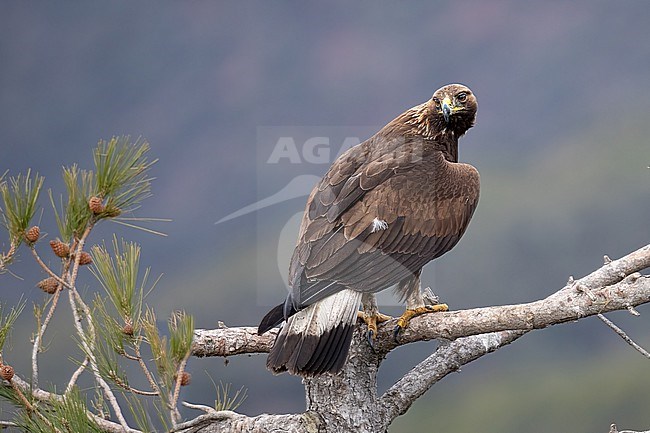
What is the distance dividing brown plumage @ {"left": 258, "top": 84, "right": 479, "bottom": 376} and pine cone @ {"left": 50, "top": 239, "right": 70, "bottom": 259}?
592 millimetres

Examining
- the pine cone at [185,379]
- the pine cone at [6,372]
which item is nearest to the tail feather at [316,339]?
the pine cone at [185,379]

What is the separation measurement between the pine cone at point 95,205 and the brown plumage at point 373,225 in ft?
1.86

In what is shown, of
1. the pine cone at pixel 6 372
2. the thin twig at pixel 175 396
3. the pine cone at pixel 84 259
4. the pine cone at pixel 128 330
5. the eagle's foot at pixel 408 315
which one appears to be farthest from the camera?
the eagle's foot at pixel 408 315

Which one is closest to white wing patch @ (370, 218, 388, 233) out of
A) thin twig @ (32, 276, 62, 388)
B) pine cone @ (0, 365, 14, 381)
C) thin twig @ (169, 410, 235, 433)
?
thin twig @ (169, 410, 235, 433)

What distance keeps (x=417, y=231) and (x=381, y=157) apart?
0.30 m

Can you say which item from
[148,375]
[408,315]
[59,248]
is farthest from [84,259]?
[408,315]

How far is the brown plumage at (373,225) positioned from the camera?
2.28m

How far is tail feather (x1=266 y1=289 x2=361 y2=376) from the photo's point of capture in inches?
87.0

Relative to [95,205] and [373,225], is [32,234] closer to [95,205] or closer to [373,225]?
[95,205]

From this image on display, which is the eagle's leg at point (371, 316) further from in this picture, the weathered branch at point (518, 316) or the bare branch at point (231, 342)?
the bare branch at point (231, 342)

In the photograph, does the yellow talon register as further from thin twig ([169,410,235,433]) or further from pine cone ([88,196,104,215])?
pine cone ([88,196,104,215])

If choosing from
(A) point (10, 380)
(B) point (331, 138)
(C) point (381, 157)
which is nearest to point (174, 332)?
(A) point (10, 380)

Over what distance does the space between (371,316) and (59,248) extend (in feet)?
3.18

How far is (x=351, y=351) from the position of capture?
8.29ft
